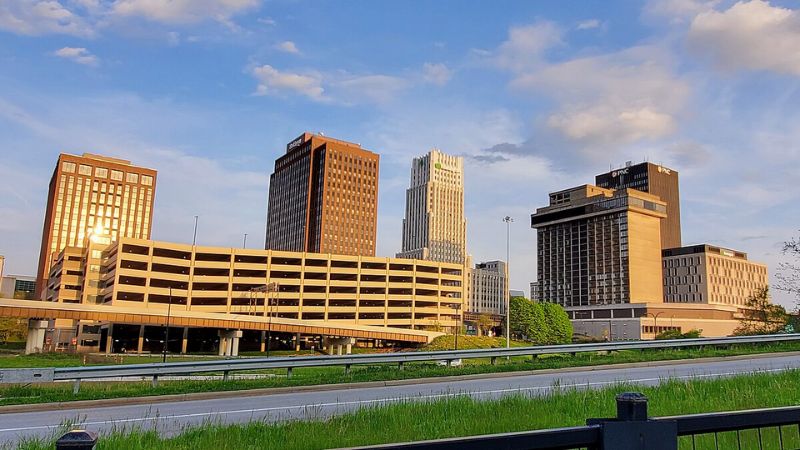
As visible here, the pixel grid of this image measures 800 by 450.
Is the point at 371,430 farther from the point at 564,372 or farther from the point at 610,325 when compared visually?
the point at 610,325

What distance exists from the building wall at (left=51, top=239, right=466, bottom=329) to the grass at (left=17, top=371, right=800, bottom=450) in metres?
87.2

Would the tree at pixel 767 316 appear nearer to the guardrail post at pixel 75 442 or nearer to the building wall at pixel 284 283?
the building wall at pixel 284 283

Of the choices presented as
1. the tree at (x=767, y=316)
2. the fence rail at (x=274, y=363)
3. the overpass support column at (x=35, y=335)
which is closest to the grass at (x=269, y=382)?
the fence rail at (x=274, y=363)

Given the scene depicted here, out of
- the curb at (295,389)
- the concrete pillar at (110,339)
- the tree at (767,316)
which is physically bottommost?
the concrete pillar at (110,339)

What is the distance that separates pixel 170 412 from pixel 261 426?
719 centimetres

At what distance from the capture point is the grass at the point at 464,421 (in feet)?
26.6

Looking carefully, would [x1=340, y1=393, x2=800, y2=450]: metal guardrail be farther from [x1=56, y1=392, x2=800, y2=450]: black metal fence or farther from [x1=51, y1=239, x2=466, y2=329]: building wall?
[x1=51, y1=239, x2=466, y2=329]: building wall

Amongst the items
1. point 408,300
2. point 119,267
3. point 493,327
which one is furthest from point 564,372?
point 493,327

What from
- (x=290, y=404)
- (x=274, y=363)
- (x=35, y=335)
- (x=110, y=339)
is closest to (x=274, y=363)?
(x=274, y=363)

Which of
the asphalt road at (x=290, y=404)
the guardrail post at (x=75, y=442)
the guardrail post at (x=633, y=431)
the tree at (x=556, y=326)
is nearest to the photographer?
the guardrail post at (x=75, y=442)

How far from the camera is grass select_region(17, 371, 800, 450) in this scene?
26.6 feet

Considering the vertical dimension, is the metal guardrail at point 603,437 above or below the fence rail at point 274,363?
above

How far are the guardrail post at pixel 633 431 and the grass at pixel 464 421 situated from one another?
3426 mm

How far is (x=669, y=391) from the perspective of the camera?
12.6 meters
